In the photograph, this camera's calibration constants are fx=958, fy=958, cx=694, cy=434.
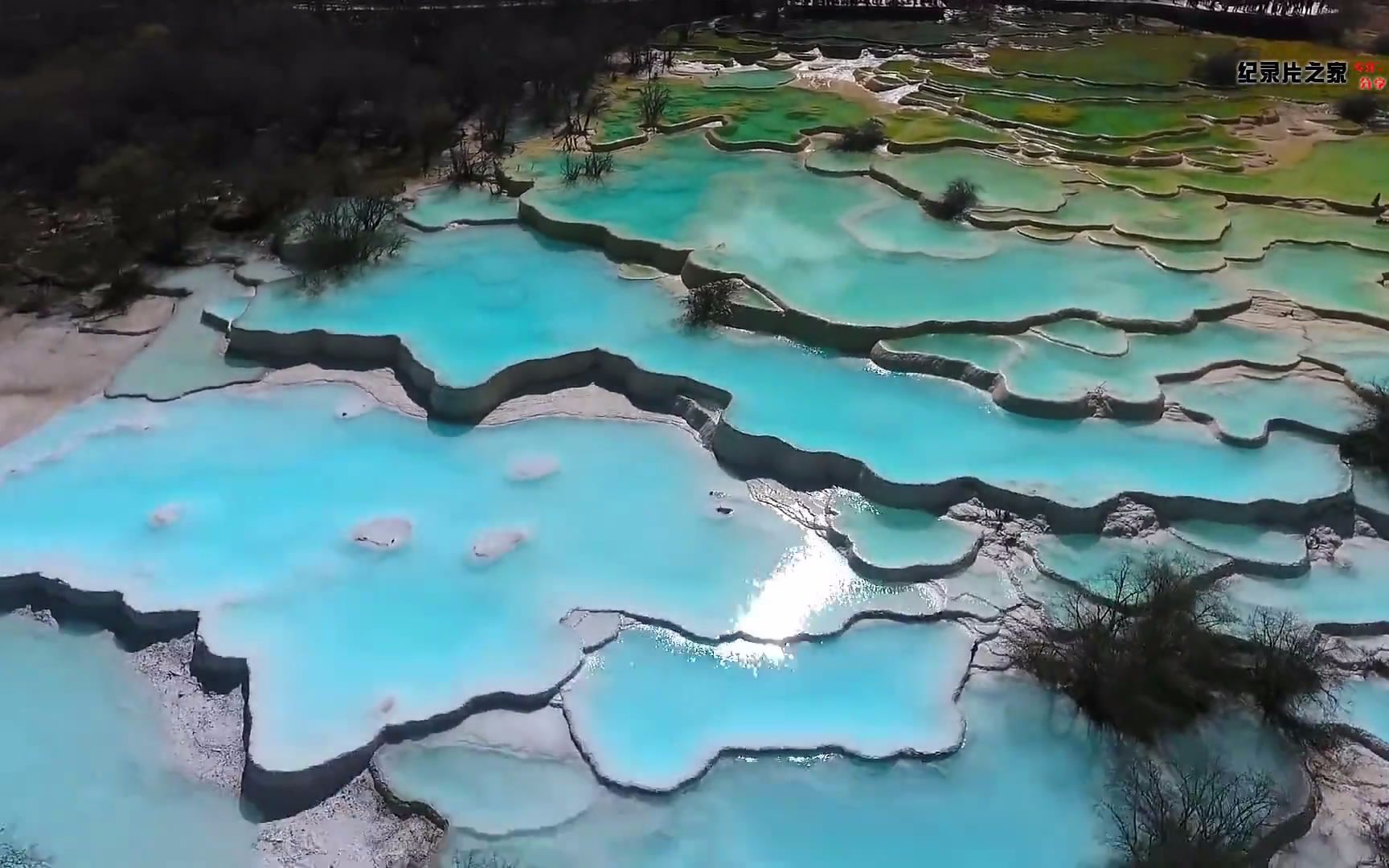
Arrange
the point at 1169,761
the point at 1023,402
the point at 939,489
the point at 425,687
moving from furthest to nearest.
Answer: the point at 1023,402
the point at 939,489
the point at 425,687
the point at 1169,761

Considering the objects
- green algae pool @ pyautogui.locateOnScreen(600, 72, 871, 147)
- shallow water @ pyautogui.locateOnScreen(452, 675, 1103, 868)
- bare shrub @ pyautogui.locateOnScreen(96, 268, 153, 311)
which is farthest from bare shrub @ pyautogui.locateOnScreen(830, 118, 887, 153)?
shallow water @ pyautogui.locateOnScreen(452, 675, 1103, 868)

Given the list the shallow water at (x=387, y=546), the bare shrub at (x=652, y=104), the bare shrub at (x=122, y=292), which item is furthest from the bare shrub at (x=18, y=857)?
the bare shrub at (x=652, y=104)

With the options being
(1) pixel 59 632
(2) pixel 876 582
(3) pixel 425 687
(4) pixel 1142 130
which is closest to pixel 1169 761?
(2) pixel 876 582

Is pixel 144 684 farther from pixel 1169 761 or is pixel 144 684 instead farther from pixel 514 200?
pixel 514 200

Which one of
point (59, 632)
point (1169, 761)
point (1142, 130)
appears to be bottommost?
point (1169, 761)

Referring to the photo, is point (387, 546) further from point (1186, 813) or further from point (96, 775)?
point (1186, 813)

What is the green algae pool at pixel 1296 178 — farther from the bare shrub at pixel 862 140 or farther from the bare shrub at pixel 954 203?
the bare shrub at pixel 862 140

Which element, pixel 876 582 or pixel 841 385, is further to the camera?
pixel 841 385
